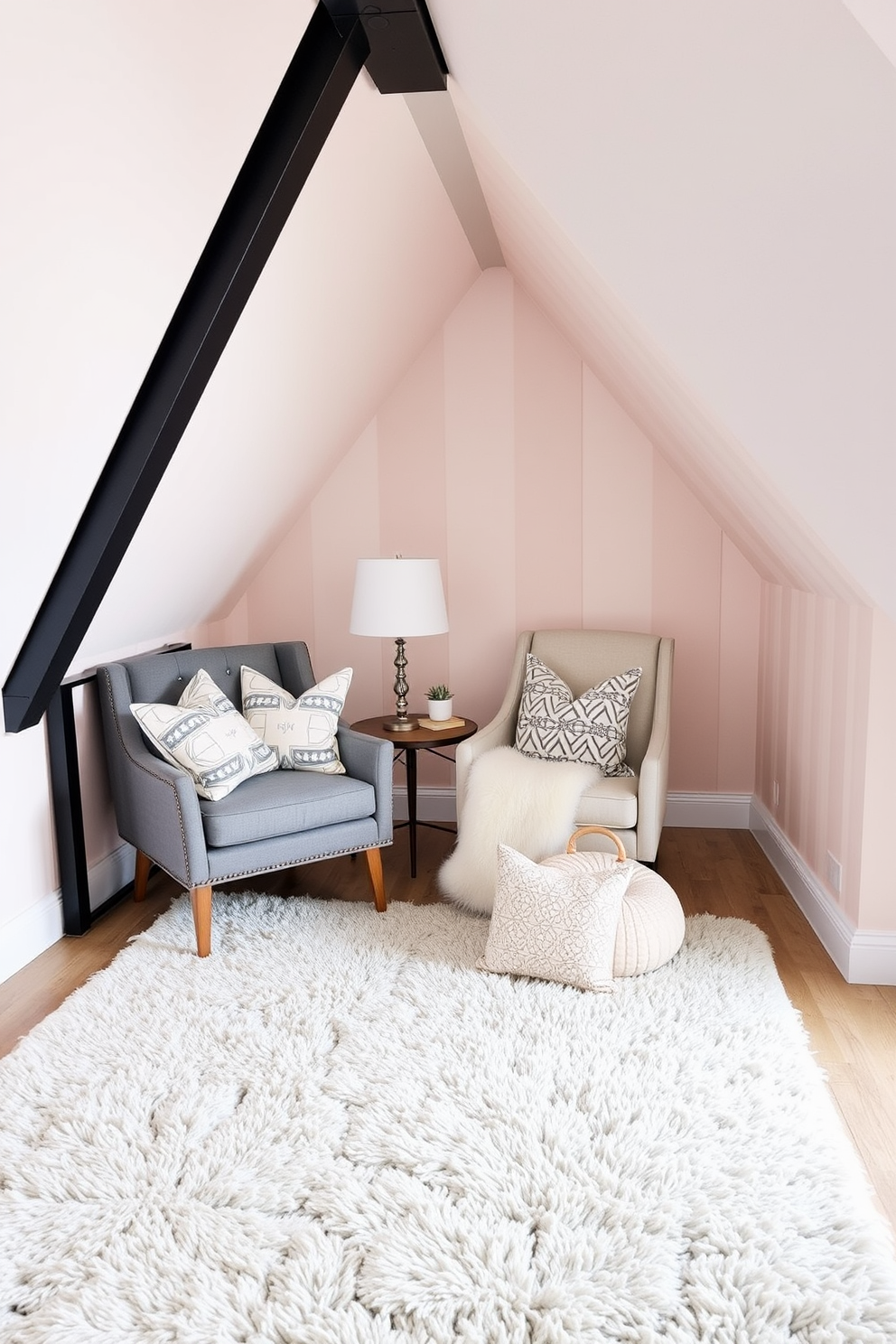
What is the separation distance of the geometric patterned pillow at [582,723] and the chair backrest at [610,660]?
11 centimetres

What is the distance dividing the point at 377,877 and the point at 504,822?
17.9 inches

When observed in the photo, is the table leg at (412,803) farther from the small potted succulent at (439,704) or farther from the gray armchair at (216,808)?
the gray armchair at (216,808)

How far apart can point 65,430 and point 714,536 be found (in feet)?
8.80

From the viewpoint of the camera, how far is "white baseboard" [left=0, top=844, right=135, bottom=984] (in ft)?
9.35

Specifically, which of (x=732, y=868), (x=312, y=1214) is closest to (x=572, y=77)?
(x=312, y=1214)

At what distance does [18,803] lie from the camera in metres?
2.92

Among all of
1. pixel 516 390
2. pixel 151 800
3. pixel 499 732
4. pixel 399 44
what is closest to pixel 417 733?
pixel 499 732

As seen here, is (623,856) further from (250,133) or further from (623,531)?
(250,133)

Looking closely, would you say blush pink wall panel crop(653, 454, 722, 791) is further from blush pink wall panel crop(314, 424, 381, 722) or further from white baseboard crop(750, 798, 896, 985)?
blush pink wall panel crop(314, 424, 381, 722)

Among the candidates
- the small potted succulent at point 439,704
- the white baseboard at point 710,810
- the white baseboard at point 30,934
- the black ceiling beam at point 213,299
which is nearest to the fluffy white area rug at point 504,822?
the small potted succulent at point 439,704

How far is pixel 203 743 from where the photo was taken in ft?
10.2

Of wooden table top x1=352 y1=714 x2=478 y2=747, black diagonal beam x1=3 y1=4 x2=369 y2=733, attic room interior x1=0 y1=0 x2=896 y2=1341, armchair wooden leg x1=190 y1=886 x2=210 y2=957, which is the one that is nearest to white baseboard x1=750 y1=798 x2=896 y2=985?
attic room interior x1=0 y1=0 x2=896 y2=1341

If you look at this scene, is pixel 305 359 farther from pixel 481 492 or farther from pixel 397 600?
pixel 481 492

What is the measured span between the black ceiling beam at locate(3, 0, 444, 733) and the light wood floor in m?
0.74
